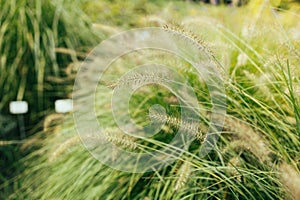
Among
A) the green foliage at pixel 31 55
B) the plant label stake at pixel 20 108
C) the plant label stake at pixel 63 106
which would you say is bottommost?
the plant label stake at pixel 20 108

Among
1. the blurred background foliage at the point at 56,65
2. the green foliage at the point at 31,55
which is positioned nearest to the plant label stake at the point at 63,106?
the blurred background foliage at the point at 56,65

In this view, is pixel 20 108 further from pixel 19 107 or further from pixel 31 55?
pixel 31 55

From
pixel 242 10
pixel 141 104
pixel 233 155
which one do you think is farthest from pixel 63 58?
pixel 233 155

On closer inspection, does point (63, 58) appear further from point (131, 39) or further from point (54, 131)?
point (54, 131)

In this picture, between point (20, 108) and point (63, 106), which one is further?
point (20, 108)

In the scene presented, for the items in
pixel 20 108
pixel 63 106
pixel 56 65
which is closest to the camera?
pixel 63 106

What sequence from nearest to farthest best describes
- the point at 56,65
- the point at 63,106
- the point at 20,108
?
the point at 63,106, the point at 20,108, the point at 56,65

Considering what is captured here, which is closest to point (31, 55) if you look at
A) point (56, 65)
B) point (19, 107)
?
point (56, 65)

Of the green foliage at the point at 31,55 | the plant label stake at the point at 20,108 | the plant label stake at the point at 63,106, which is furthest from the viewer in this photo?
the green foliage at the point at 31,55

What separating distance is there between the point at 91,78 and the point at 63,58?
527 millimetres

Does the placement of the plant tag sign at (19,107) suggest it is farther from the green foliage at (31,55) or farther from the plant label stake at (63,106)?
the plant label stake at (63,106)

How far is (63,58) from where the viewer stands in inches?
136

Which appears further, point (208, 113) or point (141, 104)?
point (141, 104)

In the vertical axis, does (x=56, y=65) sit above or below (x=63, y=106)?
above
